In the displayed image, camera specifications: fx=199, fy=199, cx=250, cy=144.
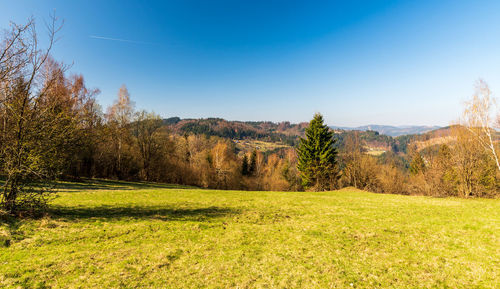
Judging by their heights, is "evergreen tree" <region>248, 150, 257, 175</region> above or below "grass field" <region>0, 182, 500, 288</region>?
below

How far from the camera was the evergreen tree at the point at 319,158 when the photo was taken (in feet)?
105

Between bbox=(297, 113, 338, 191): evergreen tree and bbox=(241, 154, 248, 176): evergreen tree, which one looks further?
bbox=(241, 154, 248, 176): evergreen tree

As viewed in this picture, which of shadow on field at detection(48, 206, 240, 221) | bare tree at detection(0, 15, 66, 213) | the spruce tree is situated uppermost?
bare tree at detection(0, 15, 66, 213)

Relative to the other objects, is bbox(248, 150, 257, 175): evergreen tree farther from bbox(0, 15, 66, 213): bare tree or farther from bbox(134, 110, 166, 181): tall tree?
bbox(0, 15, 66, 213): bare tree

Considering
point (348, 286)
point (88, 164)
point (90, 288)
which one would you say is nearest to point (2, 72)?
point (90, 288)

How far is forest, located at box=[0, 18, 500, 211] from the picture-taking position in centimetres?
691

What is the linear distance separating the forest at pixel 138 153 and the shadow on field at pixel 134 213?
3.75 feet

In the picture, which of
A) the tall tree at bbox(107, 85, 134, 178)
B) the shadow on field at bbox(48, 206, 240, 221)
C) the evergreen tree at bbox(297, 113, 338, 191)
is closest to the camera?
the shadow on field at bbox(48, 206, 240, 221)

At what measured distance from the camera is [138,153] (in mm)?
33875

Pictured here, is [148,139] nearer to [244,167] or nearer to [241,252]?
[244,167]

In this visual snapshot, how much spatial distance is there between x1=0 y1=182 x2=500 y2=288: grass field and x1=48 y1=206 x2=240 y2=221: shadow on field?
0.06 m

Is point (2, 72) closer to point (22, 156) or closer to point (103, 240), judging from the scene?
point (22, 156)

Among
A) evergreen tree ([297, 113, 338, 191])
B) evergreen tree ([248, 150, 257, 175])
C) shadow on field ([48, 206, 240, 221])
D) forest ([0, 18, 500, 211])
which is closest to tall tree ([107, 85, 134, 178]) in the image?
forest ([0, 18, 500, 211])

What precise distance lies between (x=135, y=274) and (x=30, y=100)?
7832 millimetres
